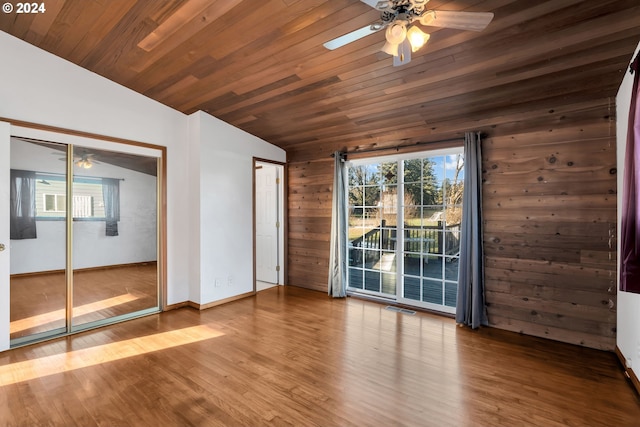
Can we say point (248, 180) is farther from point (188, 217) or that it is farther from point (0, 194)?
point (0, 194)

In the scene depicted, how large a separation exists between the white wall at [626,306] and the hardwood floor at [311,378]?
0.21 meters

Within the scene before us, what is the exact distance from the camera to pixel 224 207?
15.1 feet

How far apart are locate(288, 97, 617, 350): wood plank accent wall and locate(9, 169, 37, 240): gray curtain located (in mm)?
4589

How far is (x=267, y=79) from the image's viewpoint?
10.8 ft

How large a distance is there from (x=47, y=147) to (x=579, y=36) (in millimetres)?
4869

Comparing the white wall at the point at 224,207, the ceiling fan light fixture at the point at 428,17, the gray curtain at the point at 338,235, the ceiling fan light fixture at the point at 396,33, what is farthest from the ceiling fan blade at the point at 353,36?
the white wall at the point at 224,207

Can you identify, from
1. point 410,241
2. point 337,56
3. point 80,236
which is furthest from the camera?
point 410,241

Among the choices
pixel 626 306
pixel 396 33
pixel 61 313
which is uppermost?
pixel 396 33

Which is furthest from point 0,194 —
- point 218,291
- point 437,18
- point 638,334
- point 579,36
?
point 638,334

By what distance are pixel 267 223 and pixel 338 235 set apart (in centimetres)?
157

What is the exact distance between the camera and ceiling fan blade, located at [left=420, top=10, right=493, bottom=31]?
5.71 feet

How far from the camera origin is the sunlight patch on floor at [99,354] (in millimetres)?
2621

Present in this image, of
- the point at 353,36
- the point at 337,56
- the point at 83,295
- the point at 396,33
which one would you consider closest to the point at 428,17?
the point at 396,33

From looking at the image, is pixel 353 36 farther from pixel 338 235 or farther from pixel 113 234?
pixel 113 234
